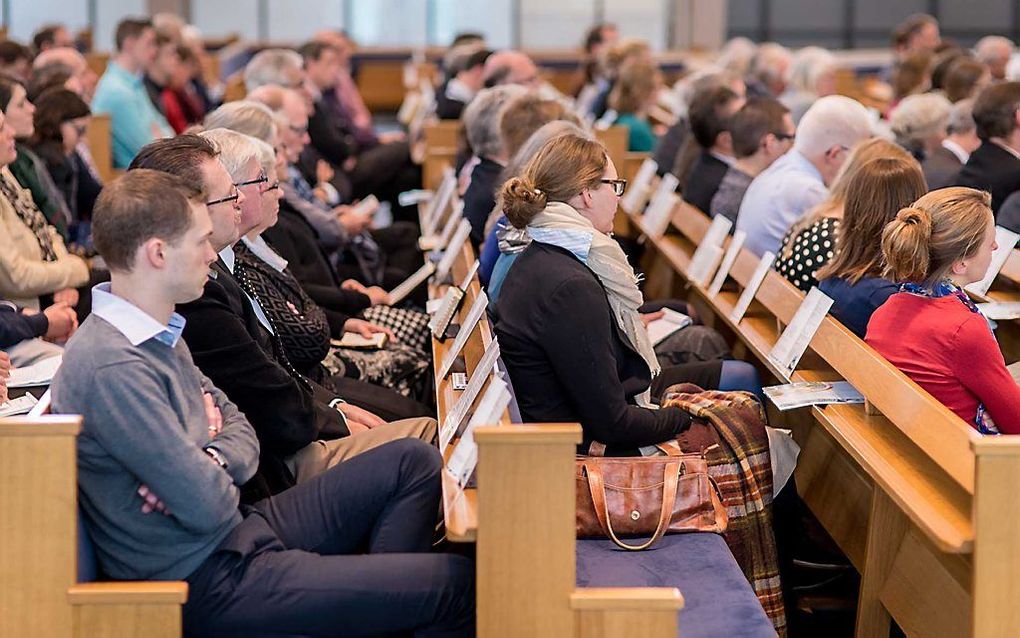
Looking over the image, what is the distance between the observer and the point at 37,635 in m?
2.49

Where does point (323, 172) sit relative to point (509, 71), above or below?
below

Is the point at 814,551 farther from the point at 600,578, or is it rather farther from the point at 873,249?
the point at 600,578

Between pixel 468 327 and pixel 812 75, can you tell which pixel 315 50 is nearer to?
pixel 812 75

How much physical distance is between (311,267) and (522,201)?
1.75 meters

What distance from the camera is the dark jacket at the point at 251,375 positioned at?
2.99 metres

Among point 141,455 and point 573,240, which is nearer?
point 141,455

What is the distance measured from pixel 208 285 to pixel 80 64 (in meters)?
5.02

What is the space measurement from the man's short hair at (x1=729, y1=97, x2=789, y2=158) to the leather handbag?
2775mm

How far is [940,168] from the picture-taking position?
568 centimetres

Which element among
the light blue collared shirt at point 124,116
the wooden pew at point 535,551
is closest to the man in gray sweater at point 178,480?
the wooden pew at point 535,551

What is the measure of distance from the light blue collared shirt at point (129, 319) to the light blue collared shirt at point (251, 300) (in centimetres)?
74

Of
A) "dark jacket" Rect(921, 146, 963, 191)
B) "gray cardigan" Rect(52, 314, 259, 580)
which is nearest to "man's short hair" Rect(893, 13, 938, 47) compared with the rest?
"dark jacket" Rect(921, 146, 963, 191)

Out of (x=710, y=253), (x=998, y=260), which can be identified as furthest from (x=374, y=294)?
(x=998, y=260)

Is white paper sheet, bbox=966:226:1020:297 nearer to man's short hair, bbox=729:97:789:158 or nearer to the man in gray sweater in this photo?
man's short hair, bbox=729:97:789:158
